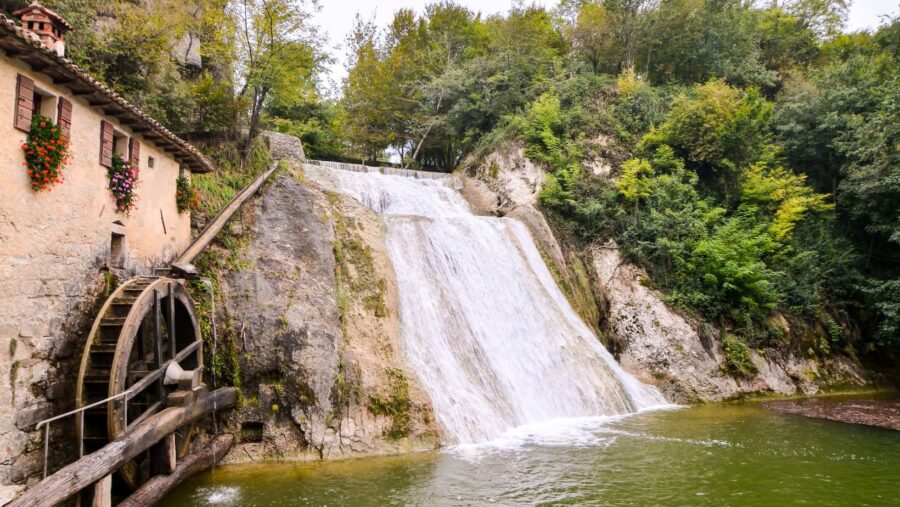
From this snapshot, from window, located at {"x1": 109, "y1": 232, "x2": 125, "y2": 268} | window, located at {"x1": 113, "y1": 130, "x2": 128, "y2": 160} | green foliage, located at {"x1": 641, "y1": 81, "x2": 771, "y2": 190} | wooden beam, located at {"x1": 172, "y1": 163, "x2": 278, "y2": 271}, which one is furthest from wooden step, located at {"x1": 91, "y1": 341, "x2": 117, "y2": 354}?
green foliage, located at {"x1": 641, "y1": 81, "x2": 771, "y2": 190}

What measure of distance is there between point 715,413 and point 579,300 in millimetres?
5776

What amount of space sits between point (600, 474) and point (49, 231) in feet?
32.4

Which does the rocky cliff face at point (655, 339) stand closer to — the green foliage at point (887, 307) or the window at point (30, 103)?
the green foliage at point (887, 307)

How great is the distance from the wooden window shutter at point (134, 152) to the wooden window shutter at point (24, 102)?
2.44 metres

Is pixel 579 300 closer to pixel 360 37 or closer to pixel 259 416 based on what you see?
pixel 259 416

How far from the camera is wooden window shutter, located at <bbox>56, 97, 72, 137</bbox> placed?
7.88 m

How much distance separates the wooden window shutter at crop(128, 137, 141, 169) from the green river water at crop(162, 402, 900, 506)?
6118 mm

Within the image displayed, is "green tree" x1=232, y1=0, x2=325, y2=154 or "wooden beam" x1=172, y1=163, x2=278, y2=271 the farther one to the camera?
"green tree" x1=232, y1=0, x2=325, y2=154

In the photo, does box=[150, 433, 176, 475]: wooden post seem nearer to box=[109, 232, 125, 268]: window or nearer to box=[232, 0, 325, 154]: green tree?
box=[109, 232, 125, 268]: window

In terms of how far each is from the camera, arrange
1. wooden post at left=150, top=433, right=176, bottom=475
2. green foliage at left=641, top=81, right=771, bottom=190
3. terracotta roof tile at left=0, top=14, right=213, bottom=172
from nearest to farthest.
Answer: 1. terracotta roof tile at left=0, top=14, right=213, bottom=172
2. wooden post at left=150, top=433, right=176, bottom=475
3. green foliage at left=641, top=81, right=771, bottom=190

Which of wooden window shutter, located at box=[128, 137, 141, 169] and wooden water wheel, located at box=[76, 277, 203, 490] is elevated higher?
wooden window shutter, located at box=[128, 137, 141, 169]

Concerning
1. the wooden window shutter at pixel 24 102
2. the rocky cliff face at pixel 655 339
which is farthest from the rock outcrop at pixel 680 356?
the wooden window shutter at pixel 24 102

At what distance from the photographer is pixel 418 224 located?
664 inches

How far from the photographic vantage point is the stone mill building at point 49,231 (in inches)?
271
